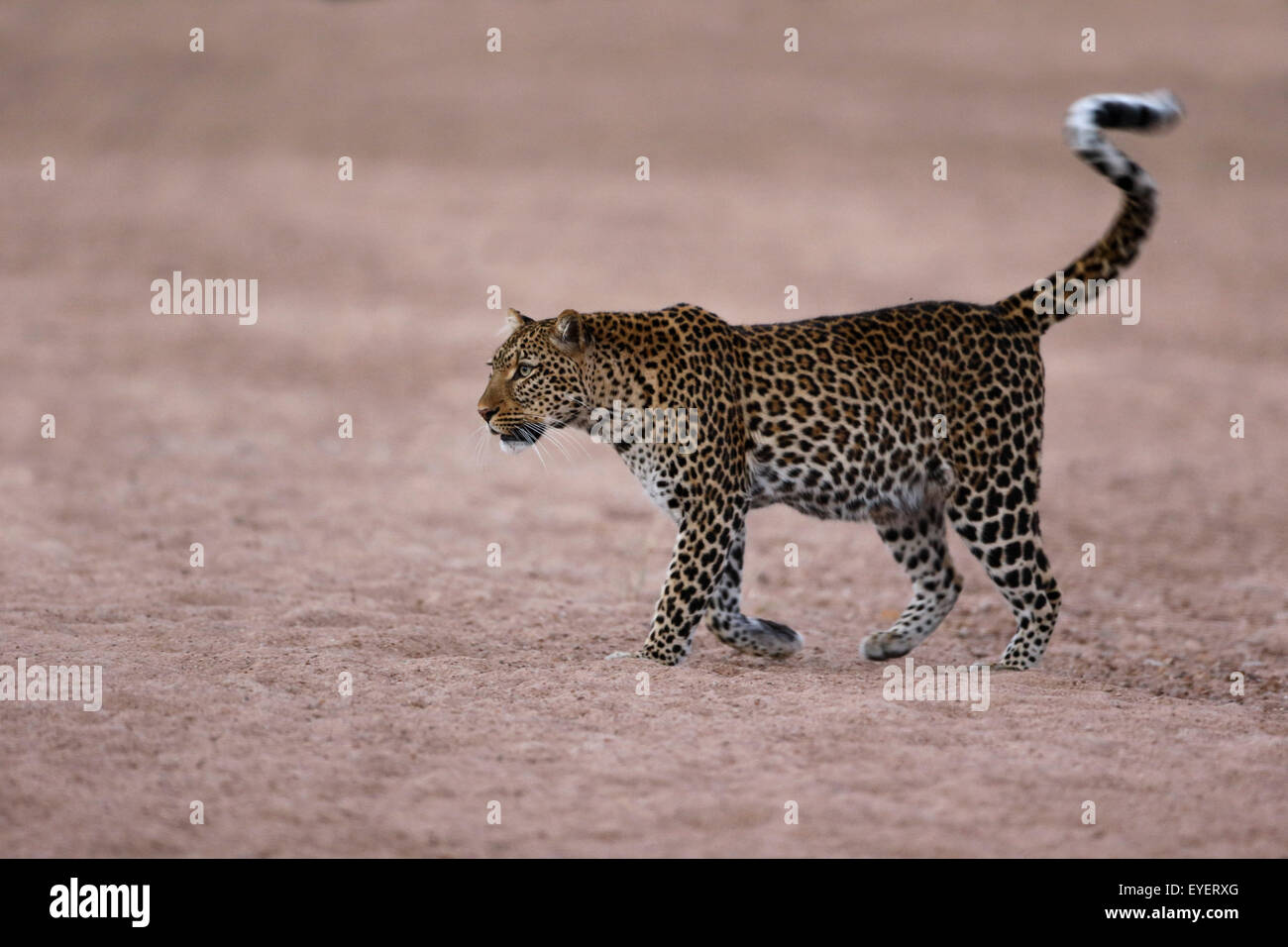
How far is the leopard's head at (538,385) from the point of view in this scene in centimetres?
824

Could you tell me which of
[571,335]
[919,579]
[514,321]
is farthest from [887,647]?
[514,321]

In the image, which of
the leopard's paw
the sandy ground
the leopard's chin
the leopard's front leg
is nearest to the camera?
the sandy ground

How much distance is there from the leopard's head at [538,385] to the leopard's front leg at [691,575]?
87 centimetres

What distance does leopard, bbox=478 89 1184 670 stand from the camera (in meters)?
8.23

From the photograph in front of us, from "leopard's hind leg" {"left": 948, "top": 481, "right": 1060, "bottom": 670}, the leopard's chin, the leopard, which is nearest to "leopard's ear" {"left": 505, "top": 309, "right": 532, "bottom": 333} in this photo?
the leopard

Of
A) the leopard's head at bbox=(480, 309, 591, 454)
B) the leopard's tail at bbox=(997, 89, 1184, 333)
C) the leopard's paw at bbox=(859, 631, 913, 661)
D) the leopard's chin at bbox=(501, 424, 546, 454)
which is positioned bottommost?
the leopard's paw at bbox=(859, 631, 913, 661)

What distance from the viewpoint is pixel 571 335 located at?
27.2 ft

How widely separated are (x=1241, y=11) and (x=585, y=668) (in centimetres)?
3335

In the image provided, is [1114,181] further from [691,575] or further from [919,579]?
[691,575]

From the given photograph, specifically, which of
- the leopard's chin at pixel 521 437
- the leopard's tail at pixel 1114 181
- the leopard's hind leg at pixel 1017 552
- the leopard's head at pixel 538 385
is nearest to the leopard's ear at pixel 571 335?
the leopard's head at pixel 538 385

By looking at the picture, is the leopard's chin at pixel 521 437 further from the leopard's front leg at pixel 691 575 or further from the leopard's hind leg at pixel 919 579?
the leopard's hind leg at pixel 919 579

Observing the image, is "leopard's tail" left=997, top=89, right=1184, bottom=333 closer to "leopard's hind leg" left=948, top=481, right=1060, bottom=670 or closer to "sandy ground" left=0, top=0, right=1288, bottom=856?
"leopard's hind leg" left=948, top=481, right=1060, bottom=670
